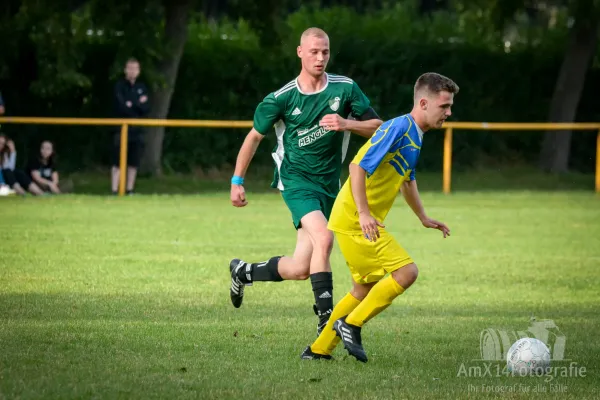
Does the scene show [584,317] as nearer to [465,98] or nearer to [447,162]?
[447,162]

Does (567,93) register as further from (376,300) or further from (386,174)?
(376,300)

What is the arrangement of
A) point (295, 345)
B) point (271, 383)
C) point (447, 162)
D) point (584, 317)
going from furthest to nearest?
point (447, 162) < point (584, 317) < point (295, 345) < point (271, 383)

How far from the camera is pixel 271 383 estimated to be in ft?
22.6

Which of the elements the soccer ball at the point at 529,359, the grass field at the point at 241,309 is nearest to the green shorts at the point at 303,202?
the grass field at the point at 241,309

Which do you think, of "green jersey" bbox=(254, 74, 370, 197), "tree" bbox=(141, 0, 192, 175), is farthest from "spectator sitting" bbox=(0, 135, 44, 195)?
"green jersey" bbox=(254, 74, 370, 197)

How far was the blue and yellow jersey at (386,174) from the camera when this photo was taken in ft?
24.8

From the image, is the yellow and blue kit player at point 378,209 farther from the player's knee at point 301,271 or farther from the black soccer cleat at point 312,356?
the player's knee at point 301,271

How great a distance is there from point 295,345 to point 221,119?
61.5 ft

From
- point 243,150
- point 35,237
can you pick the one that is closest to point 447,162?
point 35,237

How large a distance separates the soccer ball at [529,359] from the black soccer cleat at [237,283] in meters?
2.58

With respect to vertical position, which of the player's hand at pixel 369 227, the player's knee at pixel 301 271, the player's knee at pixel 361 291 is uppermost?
the player's hand at pixel 369 227

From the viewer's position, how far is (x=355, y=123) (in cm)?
839

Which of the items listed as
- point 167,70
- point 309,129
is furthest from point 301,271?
point 167,70

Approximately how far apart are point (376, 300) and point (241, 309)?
8.64ft
